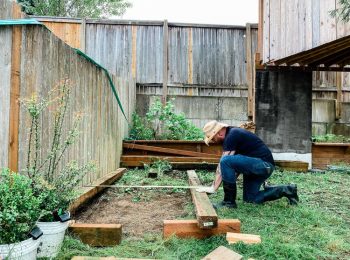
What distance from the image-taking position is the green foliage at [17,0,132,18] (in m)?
15.9

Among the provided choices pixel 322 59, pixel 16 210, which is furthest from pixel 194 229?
pixel 322 59

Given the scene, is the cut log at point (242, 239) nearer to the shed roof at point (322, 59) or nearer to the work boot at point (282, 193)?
the work boot at point (282, 193)

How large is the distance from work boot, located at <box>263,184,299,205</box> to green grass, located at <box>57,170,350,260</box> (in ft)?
0.30

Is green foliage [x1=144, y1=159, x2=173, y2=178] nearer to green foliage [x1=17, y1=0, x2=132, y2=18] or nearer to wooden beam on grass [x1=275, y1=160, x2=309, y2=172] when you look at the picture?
wooden beam on grass [x1=275, y1=160, x2=309, y2=172]

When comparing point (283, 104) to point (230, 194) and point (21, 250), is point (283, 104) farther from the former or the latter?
point (21, 250)

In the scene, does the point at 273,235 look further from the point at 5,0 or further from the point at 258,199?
the point at 5,0

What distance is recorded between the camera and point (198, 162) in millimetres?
7941

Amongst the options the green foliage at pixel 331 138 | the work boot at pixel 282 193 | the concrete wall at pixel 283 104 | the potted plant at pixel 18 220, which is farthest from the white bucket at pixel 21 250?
the green foliage at pixel 331 138

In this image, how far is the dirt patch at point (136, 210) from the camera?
3.85 meters

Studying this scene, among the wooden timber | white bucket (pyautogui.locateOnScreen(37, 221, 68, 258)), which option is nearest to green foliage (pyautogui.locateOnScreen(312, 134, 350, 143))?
the wooden timber

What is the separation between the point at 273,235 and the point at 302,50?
421 cm

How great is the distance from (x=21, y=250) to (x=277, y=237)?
219 centimetres

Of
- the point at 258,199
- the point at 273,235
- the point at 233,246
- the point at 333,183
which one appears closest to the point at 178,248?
the point at 233,246

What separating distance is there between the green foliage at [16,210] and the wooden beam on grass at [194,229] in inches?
50.0
